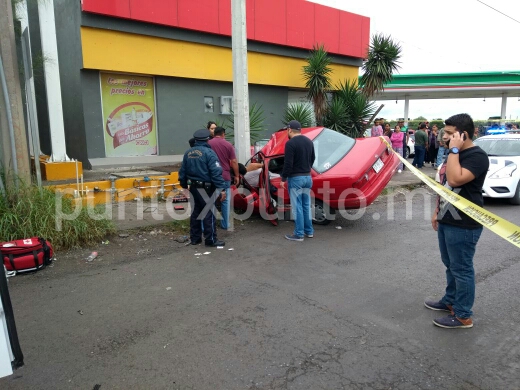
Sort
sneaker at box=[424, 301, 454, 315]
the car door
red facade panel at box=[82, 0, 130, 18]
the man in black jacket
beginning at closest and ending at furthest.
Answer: sneaker at box=[424, 301, 454, 315] → the man in black jacket → the car door → red facade panel at box=[82, 0, 130, 18]

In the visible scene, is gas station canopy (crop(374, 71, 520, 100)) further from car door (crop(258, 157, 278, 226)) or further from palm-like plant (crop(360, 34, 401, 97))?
car door (crop(258, 157, 278, 226))

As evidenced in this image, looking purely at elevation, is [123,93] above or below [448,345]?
above

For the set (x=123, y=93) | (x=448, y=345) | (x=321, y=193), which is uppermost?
(x=123, y=93)

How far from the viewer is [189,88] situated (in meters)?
12.4

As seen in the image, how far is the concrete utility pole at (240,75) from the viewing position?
7754 mm

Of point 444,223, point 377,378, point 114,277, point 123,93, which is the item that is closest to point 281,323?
point 377,378

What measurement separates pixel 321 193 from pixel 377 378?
4.13 meters

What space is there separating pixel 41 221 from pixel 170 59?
727 centimetres

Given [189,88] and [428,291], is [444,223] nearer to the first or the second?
[428,291]

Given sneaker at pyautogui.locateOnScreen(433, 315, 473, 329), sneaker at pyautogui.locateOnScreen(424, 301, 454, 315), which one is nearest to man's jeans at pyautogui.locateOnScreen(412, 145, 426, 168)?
sneaker at pyautogui.locateOnScreen(424, 301, 454, 315)

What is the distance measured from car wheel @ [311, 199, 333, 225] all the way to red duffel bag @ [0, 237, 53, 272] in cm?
429

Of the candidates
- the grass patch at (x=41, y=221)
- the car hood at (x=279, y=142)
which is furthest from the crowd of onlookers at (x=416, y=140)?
the grass patch at (x=41, y=221)

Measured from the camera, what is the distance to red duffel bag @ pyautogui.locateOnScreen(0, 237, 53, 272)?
4.96 m

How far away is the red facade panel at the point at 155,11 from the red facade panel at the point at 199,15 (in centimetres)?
21
